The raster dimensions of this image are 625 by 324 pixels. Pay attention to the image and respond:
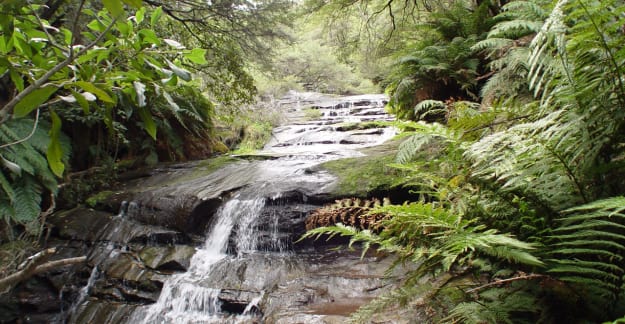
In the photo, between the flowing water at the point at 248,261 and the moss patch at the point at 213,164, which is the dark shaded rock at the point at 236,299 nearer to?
the flowing water at the point at 248,261

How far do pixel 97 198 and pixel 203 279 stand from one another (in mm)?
2795

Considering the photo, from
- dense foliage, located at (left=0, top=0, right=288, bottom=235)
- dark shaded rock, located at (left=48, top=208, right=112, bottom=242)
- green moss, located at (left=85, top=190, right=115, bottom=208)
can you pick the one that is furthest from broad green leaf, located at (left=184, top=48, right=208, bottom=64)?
green moss, located at (left=85, top=190, right=115, bottom=208)

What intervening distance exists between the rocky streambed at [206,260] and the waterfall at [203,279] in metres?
0.01

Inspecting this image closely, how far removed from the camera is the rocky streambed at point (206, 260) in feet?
10.1

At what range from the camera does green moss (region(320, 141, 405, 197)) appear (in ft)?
12.7

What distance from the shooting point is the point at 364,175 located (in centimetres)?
420

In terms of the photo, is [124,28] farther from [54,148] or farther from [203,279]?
[203,279]

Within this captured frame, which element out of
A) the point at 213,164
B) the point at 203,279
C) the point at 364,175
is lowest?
the point at 203,279

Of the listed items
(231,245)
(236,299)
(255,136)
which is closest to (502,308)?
(236,299)

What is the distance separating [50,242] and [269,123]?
286 inches

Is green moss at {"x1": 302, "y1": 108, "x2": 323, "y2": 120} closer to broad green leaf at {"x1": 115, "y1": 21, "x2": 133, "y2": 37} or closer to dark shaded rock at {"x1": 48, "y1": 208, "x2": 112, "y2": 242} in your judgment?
dark shaded rock at {"x1": 48, "y1": 208, "x2": 112, "y2": 242}

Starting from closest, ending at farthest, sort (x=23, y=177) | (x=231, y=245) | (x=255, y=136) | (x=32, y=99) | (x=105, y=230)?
(x=32, y=99) < (x=23, y=177) < (x=231, y=245) < (x=105, y=230) < (x=255, y=136)

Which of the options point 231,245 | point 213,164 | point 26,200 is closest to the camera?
point 26,200

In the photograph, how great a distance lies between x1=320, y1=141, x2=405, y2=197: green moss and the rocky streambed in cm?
17
